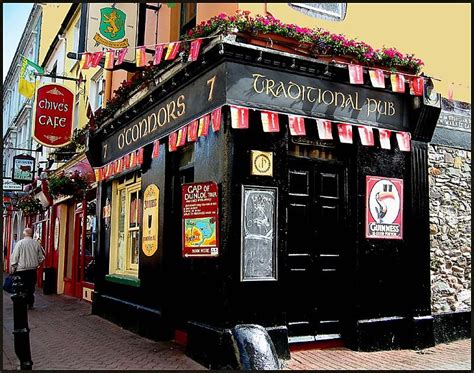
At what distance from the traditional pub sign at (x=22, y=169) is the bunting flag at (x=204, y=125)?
39.6 feet

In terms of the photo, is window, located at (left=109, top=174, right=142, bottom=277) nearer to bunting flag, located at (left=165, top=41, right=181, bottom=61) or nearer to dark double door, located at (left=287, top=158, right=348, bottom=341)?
bunting flag, located at (left=165, top=41, right=181, bottom=61)

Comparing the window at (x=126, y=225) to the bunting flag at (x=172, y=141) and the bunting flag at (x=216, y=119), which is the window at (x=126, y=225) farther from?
the bunting flag at (x=216, y=119)

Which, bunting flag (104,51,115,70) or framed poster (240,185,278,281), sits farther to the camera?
bunting flag (104,51,115,70)

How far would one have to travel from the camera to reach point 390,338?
7348 millimetres

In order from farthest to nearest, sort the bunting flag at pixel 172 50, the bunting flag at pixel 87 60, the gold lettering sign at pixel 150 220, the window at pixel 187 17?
the window at pixel 187 17, the gold lettering sign at pixel 150 220, the bunting flag at pixel 87 60, the bunting flag at pixel 172 50

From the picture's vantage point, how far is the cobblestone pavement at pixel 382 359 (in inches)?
246

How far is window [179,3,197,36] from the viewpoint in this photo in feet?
27.8

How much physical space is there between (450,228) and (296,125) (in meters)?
3.43

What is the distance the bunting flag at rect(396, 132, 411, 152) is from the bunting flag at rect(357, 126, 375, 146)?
56cm

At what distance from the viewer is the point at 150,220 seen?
849cm

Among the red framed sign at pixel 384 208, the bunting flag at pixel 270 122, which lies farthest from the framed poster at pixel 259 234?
the red framed sign at pixel 384 208

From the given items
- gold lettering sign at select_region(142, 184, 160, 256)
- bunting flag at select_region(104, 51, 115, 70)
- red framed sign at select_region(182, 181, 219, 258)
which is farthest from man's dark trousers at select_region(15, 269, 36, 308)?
red framed sign at select_region(182, 181, 219, 258)

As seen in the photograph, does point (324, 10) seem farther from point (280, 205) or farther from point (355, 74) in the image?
point (280, 205)

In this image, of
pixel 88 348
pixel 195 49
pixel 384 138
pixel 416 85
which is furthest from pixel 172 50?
pixel 88 348
